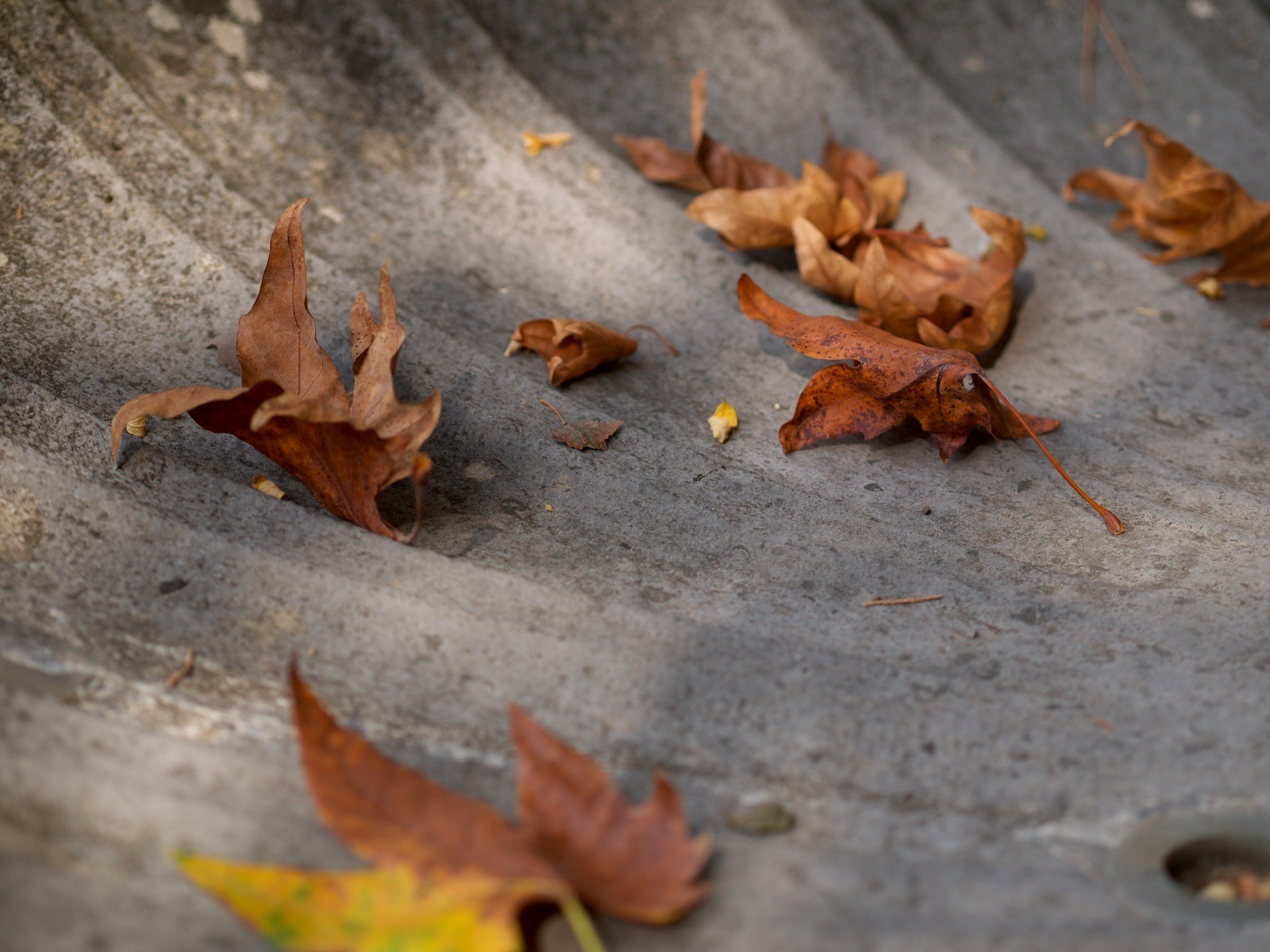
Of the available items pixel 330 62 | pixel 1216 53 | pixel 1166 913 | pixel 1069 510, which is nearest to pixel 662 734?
pixel 1166 913

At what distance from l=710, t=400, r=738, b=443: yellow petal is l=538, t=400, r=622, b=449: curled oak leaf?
0.38ft

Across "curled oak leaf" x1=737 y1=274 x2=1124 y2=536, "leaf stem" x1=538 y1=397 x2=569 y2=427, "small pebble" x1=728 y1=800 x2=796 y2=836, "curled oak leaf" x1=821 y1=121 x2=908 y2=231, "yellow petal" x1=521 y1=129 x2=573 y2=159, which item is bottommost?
"leaf stem" x1=538 y1=397 x2=569 y2=427

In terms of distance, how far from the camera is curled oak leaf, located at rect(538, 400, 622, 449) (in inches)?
45.8

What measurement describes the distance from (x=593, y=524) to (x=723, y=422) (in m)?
0.23

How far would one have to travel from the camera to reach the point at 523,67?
1671 millimetres

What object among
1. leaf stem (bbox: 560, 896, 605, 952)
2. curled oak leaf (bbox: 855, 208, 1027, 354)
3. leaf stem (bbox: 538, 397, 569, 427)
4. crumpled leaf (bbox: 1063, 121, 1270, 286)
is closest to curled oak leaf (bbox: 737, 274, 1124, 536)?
curled oak leaf (bbox: 855, 208, 1027, 354)

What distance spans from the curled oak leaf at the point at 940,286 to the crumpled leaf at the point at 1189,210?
0.21m

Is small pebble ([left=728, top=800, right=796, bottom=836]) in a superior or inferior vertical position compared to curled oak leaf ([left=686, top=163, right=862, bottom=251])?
inferior

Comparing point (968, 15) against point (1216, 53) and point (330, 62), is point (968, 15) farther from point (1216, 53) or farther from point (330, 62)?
point (330, 62)

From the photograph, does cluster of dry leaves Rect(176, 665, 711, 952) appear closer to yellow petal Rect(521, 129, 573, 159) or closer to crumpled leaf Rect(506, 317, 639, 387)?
crumpled leaf Rect(506, 317, 639, 387)

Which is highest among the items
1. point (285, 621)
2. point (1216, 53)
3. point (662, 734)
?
point (1216, 53)

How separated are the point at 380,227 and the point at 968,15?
4.32 feet

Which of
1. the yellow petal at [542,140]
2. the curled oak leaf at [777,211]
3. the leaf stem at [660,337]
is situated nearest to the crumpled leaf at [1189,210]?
the curled oak leaf at [777,211]

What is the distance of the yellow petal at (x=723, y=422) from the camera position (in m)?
1.20
